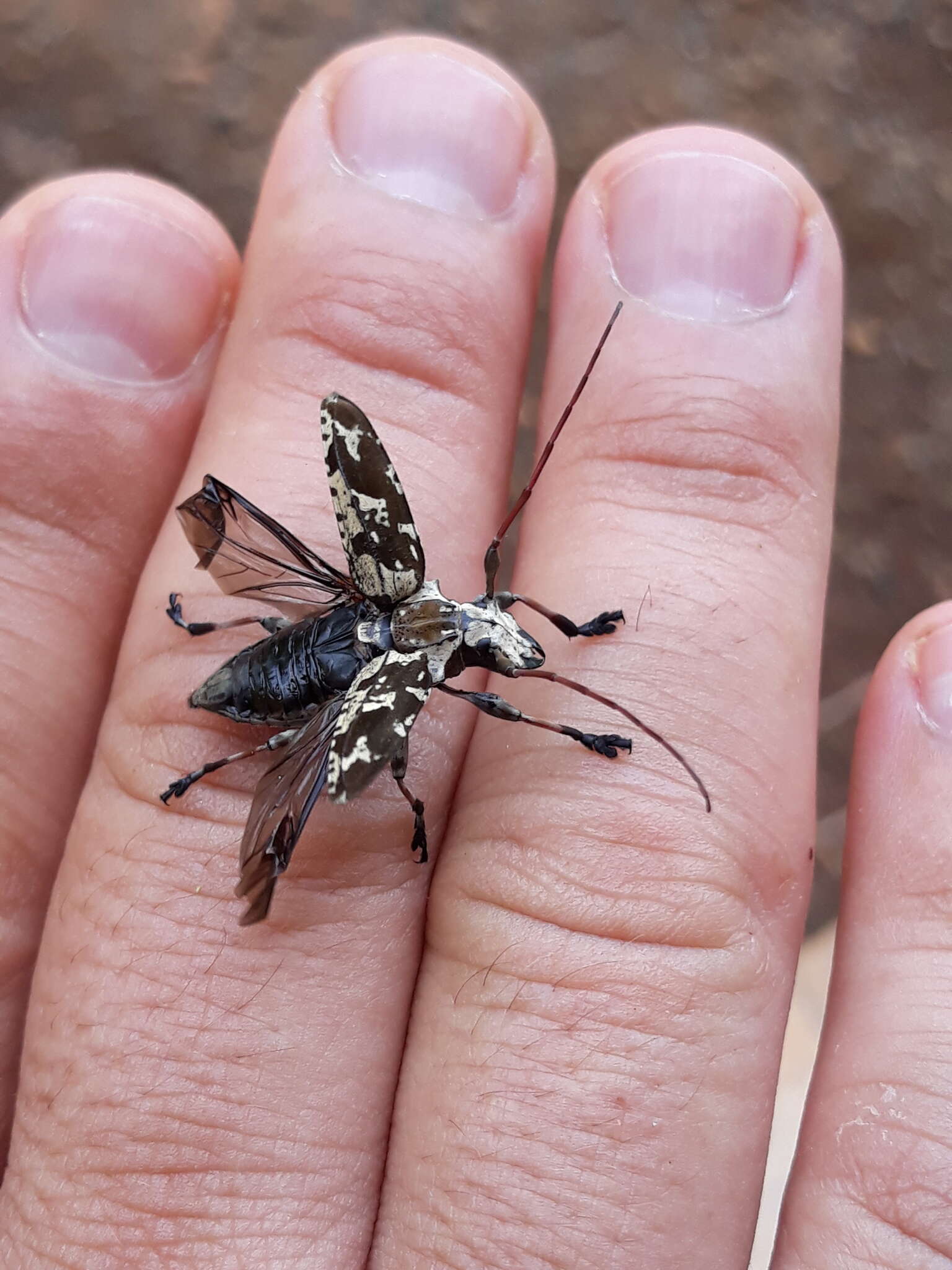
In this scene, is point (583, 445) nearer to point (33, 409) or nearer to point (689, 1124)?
Result: point (33, 409)

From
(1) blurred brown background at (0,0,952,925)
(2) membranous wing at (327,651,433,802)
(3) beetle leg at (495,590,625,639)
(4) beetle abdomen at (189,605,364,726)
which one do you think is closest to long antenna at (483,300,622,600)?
(3) beetle leg at (495,590,625,639)

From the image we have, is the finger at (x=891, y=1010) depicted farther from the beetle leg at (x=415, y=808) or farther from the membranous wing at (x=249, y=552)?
the membranous wing at (x=249, y=552)

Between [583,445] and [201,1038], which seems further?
[583,445]

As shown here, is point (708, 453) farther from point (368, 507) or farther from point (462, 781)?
point (462, 781)

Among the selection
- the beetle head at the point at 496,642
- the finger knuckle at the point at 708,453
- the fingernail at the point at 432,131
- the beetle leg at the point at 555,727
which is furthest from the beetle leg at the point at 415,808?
the fingernail at the point at 432,131

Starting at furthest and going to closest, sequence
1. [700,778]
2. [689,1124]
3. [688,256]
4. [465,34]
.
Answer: [465,34] < [688,256] < [700,778] < [689,1124]

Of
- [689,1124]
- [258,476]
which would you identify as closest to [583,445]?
[258,476]

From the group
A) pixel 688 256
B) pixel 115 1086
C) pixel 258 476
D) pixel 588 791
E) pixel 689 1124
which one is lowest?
pixel 115 1086

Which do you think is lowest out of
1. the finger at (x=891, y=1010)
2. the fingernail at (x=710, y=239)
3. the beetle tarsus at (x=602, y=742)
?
the finger at (x=891, y=1010)
